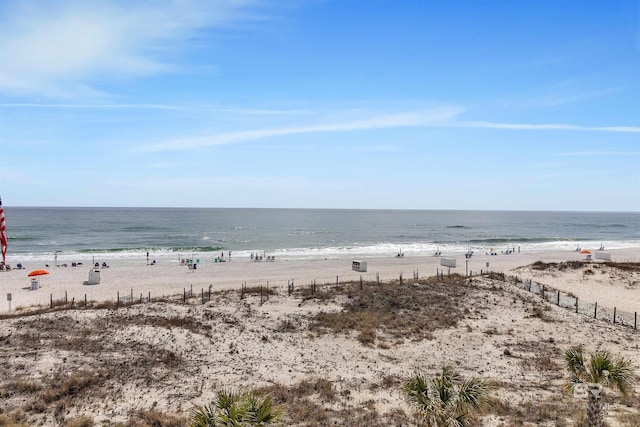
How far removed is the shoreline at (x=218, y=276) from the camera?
3450cm

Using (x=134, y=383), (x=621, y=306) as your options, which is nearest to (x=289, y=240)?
(x=621, y=306)

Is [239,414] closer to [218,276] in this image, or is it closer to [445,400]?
[445,400]

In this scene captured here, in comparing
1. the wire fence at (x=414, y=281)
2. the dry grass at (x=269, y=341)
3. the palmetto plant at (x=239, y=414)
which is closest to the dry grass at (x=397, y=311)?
the dry grass at (x=269, y=341)

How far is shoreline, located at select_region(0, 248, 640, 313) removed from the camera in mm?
34500

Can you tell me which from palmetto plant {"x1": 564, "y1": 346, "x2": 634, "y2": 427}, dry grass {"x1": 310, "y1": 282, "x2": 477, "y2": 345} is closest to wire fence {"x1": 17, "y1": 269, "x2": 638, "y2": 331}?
dry grass {"x1": 310, "y1": 282, "x2": 477, "y2": 345}

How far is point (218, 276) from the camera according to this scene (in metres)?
45.3

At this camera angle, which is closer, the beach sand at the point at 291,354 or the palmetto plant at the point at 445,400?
the palmetto plant at the point at 445,400

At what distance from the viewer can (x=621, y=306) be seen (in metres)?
30.8

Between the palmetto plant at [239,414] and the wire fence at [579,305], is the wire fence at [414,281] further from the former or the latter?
the palmetto plant at [239,414]

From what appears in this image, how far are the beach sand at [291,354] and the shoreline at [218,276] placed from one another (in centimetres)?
98

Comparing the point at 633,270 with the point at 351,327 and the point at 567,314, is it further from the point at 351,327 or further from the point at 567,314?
the point at 351,327

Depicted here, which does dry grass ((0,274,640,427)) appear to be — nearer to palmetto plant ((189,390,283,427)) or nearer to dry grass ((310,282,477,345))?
dry grass ((310,282,477,345))

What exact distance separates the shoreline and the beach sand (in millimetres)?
982

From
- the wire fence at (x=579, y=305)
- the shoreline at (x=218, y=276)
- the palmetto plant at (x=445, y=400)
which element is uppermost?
the palmetto plant at (x=445, y=400)
